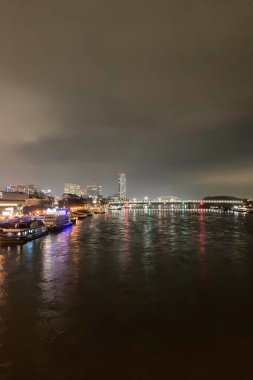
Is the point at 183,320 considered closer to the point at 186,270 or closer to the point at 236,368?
the point at 236,368

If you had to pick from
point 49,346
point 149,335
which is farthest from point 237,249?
point 49,346

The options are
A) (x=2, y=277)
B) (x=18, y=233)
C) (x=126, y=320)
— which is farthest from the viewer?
(x=18, y=233)

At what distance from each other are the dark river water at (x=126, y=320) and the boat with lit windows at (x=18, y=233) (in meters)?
12.1

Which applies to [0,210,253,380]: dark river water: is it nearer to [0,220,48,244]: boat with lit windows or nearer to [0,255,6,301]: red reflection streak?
[0,255,6,301]: red reflection streak

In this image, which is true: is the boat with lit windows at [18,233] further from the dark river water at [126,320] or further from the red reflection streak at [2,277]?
the dark river water at [126,320]

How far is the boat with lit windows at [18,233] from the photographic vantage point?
33875 mm

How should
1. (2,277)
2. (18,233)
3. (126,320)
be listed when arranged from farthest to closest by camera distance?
→ (18,233), (2,277), (126,320)

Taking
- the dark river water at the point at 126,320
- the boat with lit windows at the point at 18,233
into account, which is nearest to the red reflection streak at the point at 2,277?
the dark river water at the point at 126,320

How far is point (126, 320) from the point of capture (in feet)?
37.3

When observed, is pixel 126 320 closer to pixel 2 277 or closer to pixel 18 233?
pixel 2 277

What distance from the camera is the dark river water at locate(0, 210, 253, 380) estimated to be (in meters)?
8.15

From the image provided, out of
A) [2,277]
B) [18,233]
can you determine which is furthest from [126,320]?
[18,233]

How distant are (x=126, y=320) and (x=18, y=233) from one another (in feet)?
83.0

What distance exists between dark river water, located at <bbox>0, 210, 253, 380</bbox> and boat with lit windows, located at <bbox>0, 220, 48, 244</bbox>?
1209cm
